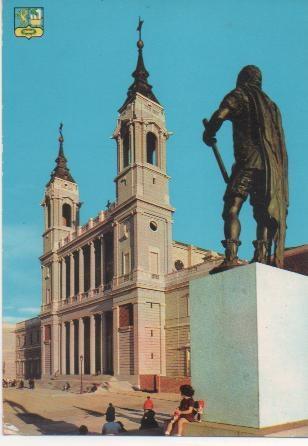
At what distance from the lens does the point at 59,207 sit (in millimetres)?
57125

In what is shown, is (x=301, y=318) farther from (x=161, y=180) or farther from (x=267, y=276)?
(x=161, y=180)

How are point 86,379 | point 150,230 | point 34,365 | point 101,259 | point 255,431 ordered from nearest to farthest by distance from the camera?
point 255,431 → point 150,230 → point 86,379 → point 101,259 → point 34,365

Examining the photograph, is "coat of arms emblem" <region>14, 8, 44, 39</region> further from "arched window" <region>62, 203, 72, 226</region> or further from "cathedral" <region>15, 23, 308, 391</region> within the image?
"arched window" <region>62, 203, 72, 226</region>

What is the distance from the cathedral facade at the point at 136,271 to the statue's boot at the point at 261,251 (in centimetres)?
2970

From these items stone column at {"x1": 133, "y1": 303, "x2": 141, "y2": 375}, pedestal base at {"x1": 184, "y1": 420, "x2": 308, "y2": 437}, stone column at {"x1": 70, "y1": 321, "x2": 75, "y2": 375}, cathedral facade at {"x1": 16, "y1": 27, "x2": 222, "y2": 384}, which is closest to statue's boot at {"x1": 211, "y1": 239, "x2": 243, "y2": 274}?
pedestal base at {"x1": 184, "y1": 420, "x2": 308, "y2": 437}

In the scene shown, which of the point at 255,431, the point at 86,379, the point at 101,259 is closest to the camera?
the point at 255,431

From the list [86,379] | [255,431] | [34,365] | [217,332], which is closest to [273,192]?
[217,332]

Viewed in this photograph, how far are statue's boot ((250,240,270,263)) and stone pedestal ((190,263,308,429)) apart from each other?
0.39 meters

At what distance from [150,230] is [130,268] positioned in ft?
10.7

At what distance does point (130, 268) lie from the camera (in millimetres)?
40469

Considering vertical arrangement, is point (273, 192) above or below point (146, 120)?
below

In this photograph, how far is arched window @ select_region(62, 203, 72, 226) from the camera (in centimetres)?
5840

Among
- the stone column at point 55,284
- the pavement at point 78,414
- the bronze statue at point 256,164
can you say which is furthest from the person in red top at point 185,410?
the stone column at point 55,284

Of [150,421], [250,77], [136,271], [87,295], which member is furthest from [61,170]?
[250,77]
